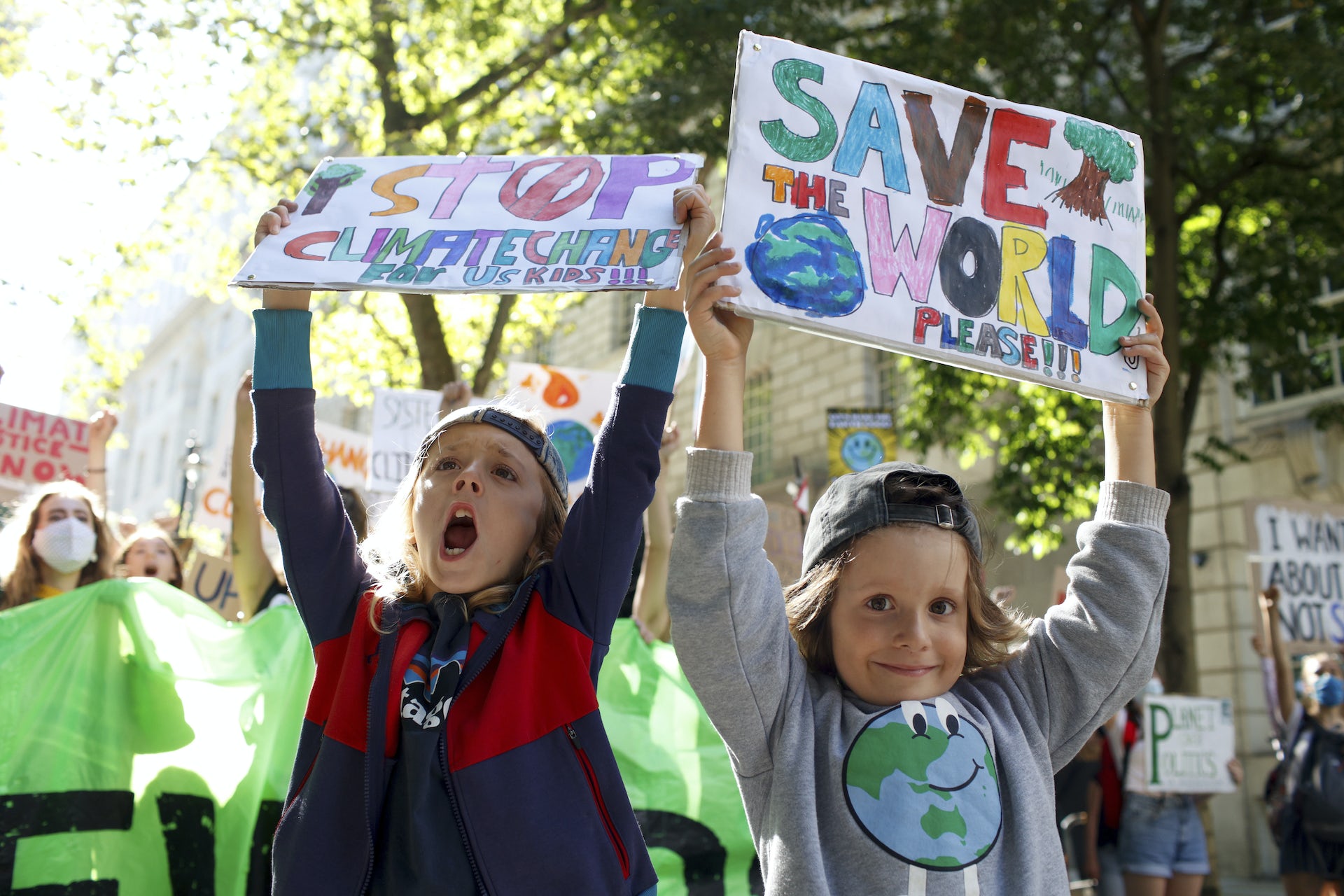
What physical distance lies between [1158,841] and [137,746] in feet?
16.8

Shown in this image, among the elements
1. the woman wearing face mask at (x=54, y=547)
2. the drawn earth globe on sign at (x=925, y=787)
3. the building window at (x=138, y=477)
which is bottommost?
the drawn earth globe on sign at (x=925, y=787)

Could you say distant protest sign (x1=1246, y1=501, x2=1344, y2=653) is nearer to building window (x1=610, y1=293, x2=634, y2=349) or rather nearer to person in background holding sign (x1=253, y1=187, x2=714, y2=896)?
person in background holding sign (x1=253, y1=187, x2=714, y2=896)

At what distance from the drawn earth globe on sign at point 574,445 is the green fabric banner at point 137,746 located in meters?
2.51

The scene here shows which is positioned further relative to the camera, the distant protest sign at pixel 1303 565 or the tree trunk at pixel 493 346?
the tree trunk at pixel 493 346

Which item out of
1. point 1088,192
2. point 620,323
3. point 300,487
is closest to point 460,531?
point 300,487

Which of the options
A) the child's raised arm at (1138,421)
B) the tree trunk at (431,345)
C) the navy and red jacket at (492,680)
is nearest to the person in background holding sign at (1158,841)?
the child's raised arm at (1138,421)

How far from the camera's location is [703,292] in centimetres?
205

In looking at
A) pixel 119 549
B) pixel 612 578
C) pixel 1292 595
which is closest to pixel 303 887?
pixel 612 578

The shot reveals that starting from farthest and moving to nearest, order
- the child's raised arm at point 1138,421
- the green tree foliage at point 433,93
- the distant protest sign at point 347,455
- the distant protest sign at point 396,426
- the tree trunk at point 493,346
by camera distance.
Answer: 1. the tree trunk at point 493,346
2. the green tree foliage at point 433,93
3. the distant protest sign at point 347,455
4. the distant protest sign at point 396,426
5. the child's raised arm at point 1138,421

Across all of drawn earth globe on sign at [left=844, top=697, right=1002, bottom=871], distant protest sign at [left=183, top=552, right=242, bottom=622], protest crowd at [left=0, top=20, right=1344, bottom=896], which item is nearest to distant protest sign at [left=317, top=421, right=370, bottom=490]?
distant protest sign at [left=183, top=552, right=242, bottom=622]

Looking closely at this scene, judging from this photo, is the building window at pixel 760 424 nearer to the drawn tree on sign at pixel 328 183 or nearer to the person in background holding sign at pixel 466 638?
the drawn tree on sign at pixel 328 183

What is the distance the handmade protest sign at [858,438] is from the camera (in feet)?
29.0

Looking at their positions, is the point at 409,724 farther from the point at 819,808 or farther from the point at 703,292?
the point at 703,292

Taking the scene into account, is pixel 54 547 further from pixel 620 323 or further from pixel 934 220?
pixel 620 323
